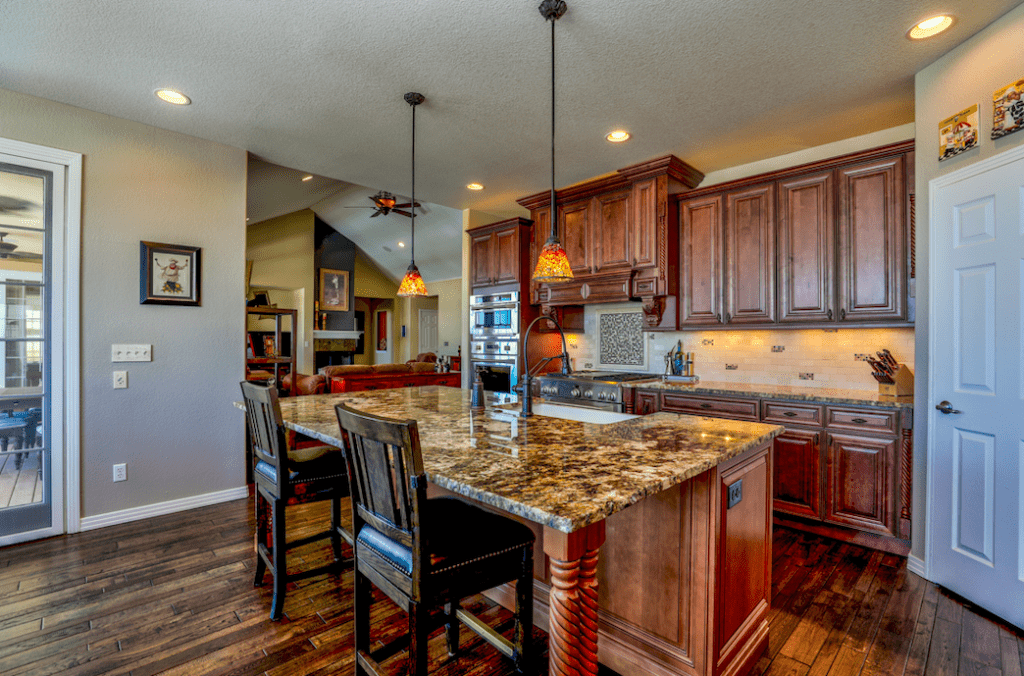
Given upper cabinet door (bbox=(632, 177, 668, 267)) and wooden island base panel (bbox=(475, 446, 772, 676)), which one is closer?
wooden island base panel (bbox=(475, 446, 772, 676))

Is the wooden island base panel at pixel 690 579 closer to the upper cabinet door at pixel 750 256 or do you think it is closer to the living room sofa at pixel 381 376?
the upper cabinet door at pixel 750 256

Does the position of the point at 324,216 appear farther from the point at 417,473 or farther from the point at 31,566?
the point at 417,473

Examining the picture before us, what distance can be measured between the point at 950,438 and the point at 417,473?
2607 millimetres

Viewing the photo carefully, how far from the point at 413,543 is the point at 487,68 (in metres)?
2.38

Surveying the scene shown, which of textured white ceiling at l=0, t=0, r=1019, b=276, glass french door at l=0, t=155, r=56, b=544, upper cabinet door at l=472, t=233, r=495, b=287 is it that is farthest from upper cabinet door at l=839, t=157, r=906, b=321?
glass french door at l=0, t=155, r=56, b=544

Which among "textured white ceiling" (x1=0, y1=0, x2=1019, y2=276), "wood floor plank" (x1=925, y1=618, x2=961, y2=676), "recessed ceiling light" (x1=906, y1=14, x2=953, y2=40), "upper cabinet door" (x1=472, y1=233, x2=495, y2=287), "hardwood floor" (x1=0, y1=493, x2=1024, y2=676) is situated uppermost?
"textured white ceiling" (x1=0, y1=0, x2=1019, y2=276)

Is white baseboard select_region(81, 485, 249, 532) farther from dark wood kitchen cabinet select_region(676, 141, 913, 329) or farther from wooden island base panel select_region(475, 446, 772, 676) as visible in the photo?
dark wood kitchen cabinet select_region(676, 141, 913, 329)

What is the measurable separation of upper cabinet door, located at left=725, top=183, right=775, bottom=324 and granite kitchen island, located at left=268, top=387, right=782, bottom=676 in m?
1.84

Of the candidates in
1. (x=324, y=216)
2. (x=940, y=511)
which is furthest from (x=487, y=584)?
(x=324, y=216)

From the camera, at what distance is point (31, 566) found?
2479 millimetres

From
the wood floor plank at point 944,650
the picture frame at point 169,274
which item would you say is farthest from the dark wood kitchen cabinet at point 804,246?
the picture frame at point 169,274

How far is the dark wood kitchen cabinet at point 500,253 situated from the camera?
4754 millimetres

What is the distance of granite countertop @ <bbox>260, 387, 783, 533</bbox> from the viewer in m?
1.06

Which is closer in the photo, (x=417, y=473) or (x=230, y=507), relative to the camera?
(x=417, y=473)
